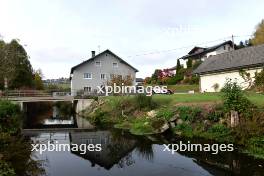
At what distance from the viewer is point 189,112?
21.7m

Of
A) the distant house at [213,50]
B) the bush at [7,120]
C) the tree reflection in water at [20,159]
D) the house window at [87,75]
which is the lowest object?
the tree reflection in water at [20,159]

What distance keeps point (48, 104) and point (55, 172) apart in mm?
52841

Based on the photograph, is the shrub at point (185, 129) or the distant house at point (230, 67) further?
the distant house at point (230, 67)

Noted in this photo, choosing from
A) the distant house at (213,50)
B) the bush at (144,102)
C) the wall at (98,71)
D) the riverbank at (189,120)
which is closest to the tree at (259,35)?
the distant house at (213,50)

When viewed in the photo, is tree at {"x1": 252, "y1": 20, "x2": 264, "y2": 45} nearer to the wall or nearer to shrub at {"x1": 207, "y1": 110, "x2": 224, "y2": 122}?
the wall

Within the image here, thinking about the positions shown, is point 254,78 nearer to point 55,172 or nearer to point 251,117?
point 251,117

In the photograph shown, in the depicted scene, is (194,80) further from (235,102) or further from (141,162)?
(141,162)

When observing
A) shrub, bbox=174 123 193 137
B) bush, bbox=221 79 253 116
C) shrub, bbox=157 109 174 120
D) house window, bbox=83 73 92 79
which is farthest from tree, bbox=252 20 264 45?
bush, bbox=221 79 253 116

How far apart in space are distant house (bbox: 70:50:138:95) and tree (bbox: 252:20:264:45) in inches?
912

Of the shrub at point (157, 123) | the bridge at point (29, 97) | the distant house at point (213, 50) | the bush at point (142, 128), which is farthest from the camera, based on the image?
the distant house at point (213, 50)

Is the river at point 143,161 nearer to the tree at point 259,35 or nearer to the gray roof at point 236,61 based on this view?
the gray roof at point 236,61

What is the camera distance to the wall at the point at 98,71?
55125 millimetres

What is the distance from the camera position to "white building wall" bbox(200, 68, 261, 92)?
104 feet

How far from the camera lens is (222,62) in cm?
3691
